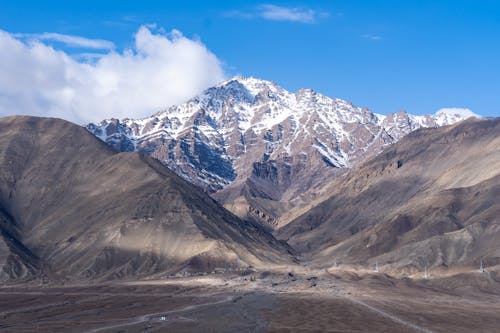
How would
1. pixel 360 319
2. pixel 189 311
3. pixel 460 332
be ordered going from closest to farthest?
1. pixel 460 332
2. pixel 360 319
3. pixel 189 311

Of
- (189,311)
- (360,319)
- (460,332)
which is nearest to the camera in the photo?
(460,332)

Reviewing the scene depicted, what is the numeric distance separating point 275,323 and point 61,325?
42318 millimetres

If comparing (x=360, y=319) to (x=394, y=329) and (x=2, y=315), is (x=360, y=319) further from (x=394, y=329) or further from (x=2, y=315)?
(x=2, y=315)

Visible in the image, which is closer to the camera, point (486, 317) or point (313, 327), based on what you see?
point (313, 327)

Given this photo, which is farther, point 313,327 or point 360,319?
point 360,319

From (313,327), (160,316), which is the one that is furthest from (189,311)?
(313,327)

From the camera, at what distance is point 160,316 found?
178 meters

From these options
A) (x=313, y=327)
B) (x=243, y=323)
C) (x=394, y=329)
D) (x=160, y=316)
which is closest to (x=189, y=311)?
(x=160, y=316)

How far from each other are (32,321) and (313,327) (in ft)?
188

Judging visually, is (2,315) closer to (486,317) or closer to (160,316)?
(160,316)

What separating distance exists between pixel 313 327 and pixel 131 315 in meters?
43.4

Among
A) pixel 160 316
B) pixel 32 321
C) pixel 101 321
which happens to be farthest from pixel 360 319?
pixel 32 321

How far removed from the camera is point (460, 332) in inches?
6265

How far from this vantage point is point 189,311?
19088 centimetres
